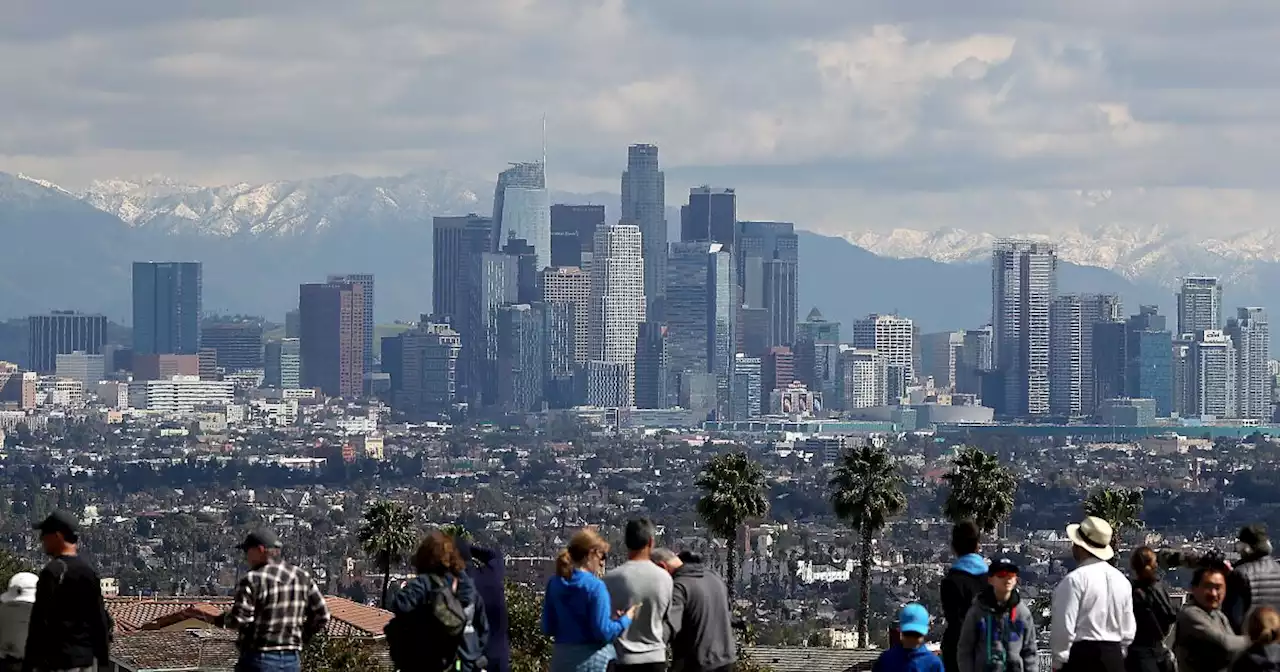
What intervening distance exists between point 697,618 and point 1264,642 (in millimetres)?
4211

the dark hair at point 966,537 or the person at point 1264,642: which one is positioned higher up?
the dark hair at point 966,537

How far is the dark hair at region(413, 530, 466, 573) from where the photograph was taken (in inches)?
688

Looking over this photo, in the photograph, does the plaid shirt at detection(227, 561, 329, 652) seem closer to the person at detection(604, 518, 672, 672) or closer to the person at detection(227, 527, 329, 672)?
the person at detection(227, 527, 329, 672)

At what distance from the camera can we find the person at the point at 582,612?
17984 mm

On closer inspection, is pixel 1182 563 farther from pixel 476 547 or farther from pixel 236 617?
pixel 236 617

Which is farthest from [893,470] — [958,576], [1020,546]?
[1020,546]

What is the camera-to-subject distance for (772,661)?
2552 inches

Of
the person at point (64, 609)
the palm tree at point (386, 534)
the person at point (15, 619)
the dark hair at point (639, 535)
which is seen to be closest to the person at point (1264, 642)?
the dark hair at point (639, 535)

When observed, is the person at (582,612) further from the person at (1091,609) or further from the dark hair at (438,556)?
the person at (1091,609)

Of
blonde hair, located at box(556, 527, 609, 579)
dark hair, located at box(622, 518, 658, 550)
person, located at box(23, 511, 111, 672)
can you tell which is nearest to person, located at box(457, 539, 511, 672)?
blonde hair, located at box(556, 527, 609, 579)

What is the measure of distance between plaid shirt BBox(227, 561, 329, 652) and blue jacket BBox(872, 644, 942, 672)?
3.65 metres

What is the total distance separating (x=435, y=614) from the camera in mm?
17562

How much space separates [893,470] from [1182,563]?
61.1m

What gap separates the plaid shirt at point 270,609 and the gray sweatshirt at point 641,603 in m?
1.99
